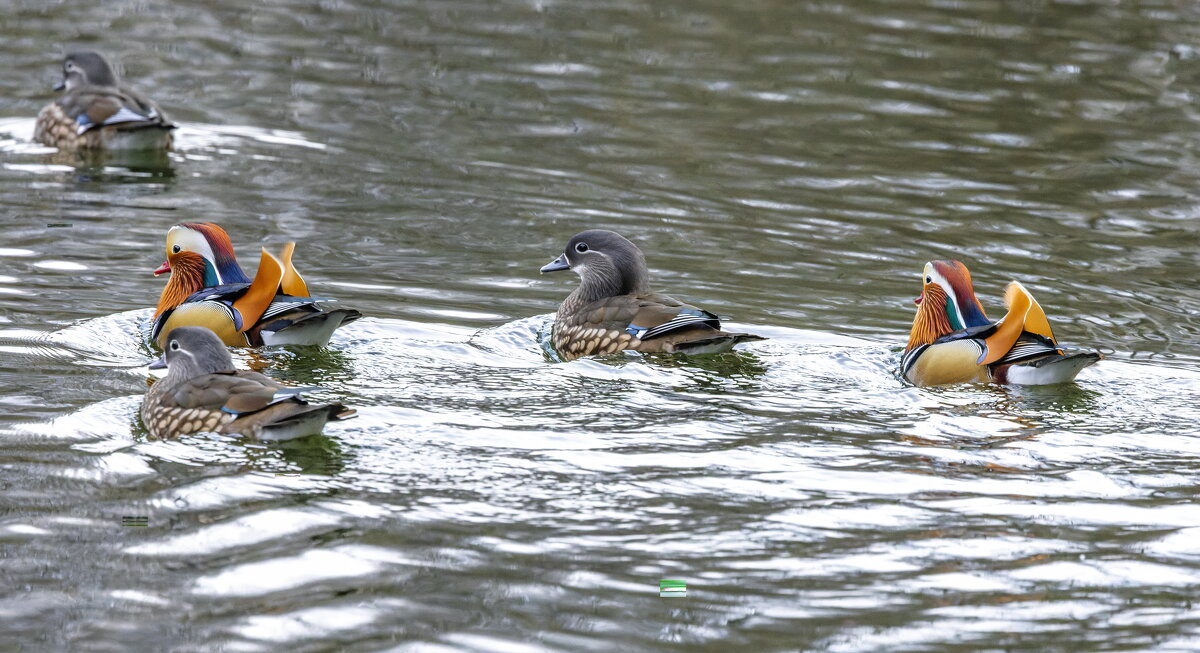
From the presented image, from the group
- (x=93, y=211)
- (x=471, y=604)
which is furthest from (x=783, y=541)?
(x=93, y=211)

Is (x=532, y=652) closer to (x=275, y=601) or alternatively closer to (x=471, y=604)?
(x=471, y=604)

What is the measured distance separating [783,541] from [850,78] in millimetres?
12658

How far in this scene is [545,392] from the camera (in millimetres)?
7949

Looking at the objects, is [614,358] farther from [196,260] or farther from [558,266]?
[196,260]

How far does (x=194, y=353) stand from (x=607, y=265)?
3.02m

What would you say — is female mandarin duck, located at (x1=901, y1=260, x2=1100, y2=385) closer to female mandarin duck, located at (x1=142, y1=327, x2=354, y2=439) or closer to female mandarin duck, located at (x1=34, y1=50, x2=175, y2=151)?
female mandarin duck, located at (x1=142, y1=327, x2=354, y2=439)

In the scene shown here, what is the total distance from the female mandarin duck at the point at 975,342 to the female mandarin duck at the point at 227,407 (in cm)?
326

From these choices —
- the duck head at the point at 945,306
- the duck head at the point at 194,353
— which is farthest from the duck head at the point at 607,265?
the duck head at the point at 194,353

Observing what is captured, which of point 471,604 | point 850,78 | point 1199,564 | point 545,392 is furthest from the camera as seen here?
point 850,78

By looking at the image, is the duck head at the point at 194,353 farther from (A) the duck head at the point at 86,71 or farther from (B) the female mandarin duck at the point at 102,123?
(A) the duck head at the point at 86,71

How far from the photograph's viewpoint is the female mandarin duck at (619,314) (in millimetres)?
8688

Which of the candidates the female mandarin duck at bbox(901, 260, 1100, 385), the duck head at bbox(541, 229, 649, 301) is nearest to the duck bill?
the duck head at bbox(541, 229, 649, 301)

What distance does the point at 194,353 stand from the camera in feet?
24.3

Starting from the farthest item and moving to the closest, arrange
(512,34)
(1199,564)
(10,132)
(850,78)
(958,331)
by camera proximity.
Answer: (512,34) < (850,78) < (10,132) < (958,331) < (1199,564)
